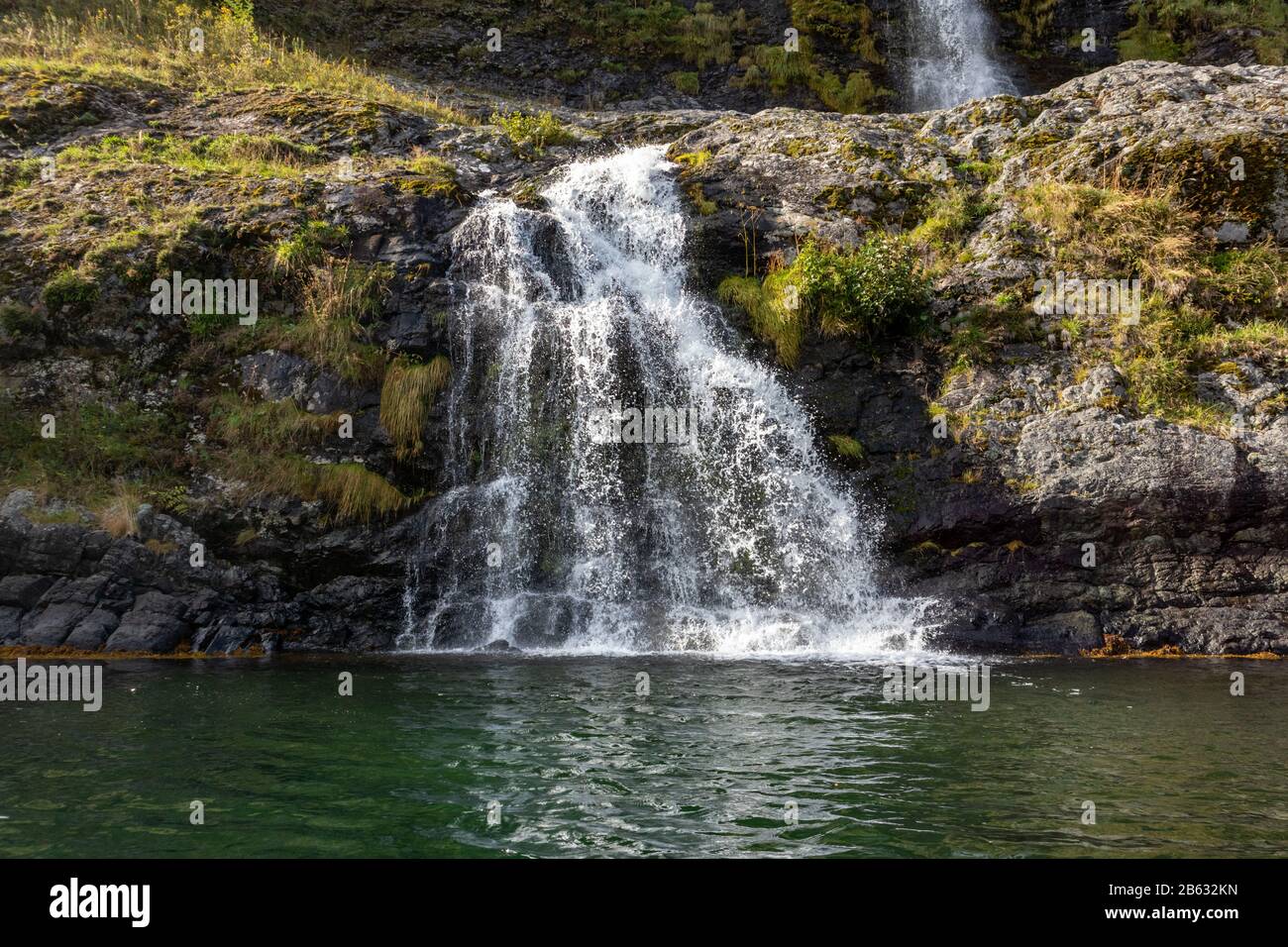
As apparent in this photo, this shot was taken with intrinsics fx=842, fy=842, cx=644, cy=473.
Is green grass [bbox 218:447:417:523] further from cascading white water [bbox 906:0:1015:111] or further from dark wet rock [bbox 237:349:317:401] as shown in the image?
cascading white water [bbox 906:0:1015:111]

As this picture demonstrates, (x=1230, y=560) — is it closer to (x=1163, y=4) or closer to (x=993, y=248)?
(x=993, y=248)

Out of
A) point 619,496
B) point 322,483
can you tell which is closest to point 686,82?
point 619,496

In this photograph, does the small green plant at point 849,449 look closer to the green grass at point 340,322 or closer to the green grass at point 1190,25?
the green grass at point 340,322

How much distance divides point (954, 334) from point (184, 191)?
581 inches

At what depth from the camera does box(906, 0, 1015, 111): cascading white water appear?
2608 centimetres

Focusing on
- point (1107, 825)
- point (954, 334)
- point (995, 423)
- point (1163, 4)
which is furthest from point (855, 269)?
point (1163, 4)

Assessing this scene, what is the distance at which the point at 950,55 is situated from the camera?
27094 mm

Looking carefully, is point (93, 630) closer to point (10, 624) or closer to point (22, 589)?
point (10, 624)

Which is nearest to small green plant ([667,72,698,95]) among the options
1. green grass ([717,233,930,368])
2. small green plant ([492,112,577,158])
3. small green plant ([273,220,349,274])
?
small green plant ([492,112,577,158])

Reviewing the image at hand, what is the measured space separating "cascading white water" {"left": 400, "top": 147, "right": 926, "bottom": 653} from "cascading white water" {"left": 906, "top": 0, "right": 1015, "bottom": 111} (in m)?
15.8

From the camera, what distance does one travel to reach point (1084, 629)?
37.3 feet

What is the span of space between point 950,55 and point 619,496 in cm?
2194

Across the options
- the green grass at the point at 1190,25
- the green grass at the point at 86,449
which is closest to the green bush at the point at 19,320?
the green grass at the point at 86,449

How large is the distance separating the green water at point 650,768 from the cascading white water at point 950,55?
21991 mm
